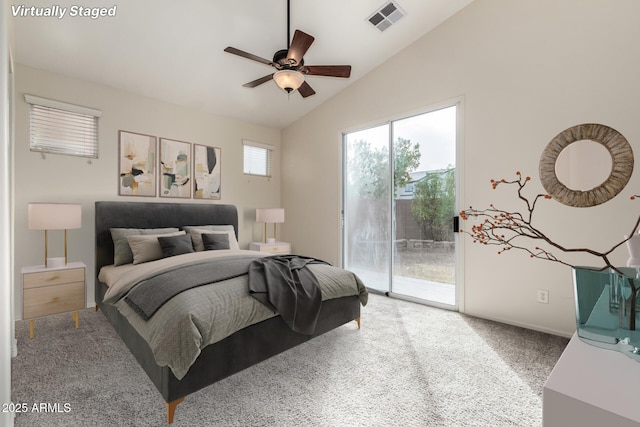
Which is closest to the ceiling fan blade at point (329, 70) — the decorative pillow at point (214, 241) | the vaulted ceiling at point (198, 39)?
the vaulted ceiling at point (198, 39)

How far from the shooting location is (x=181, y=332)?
171cm

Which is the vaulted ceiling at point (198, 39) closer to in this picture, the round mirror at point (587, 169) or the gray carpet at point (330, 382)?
the round mirror at point (587, 169)

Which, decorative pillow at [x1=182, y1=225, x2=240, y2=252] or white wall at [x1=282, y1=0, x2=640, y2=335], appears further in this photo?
decorative pillow at [x1=182, y1=225, x2=240, y2=252]

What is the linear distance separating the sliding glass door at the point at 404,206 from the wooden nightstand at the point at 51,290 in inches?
131

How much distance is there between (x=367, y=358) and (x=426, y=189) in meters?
2.25

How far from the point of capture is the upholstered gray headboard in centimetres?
350

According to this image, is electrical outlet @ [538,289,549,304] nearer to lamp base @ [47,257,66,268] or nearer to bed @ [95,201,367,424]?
bed @ [95,201,367,424]

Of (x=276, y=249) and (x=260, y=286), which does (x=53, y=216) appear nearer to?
(x=260, y=286)

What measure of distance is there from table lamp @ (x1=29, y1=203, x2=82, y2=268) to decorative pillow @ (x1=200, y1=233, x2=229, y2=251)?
1.28 m

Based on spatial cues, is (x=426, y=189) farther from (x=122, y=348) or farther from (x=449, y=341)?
(x=122, y=348)

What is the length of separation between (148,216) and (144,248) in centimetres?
74

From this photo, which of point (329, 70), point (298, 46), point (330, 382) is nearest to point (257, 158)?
point (329, 70)

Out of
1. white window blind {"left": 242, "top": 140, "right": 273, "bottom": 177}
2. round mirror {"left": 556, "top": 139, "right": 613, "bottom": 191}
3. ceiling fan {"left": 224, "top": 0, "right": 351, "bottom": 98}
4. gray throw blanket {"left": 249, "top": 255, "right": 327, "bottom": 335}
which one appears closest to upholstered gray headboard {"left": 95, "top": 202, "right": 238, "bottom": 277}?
white window blind {"left": 242, "top": 140, "right": 273, "bottom": 177}

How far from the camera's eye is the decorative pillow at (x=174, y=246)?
334 cm
